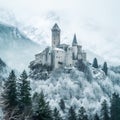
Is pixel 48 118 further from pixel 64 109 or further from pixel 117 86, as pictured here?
pixel 117 86

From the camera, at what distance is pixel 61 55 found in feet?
430

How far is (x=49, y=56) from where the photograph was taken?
427 ft

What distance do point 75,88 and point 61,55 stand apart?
12.9 m

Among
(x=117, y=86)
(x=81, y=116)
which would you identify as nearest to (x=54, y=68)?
(x=117, y=86)

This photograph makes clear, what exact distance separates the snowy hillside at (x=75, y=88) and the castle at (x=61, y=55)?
294 centimetres

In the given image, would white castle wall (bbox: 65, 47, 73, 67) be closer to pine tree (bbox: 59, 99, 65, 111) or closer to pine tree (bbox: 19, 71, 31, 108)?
pine tree (bbox: 59, 99, 65, 111)

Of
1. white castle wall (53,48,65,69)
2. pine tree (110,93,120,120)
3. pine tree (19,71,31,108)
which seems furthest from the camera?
white castle wall (53,48,65,69)

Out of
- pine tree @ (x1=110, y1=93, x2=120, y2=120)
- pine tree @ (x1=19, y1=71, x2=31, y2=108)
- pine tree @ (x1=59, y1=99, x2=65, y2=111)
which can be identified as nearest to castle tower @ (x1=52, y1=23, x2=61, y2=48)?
pine tree @ (x1=59, y1=99, x2=65, y2=111)

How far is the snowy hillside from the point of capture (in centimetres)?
12362

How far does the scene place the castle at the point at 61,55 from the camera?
130250 millimetres

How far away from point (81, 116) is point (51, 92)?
2089 inches

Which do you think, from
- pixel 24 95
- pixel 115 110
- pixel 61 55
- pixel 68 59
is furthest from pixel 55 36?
pixel 24 95

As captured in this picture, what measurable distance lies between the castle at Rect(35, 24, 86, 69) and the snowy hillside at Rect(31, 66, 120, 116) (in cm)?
294

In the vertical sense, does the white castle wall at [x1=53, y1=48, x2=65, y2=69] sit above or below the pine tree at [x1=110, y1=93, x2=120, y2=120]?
above
